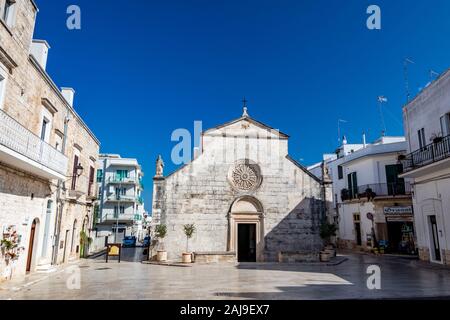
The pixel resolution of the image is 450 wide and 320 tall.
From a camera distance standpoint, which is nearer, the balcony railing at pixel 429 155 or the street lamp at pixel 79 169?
the balcony railing at pixel 429 155

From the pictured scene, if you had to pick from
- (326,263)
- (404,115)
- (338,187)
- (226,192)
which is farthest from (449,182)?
(338,187)

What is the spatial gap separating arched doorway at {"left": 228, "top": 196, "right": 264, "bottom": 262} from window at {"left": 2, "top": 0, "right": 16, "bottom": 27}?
1276 cm

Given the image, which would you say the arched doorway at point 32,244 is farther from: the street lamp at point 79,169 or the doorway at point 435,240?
the doorway at point 435,240

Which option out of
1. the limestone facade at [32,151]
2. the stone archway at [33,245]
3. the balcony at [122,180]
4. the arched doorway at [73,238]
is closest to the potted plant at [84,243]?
the arched doorway at [73,238]

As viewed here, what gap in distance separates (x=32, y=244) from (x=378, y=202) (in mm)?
21099

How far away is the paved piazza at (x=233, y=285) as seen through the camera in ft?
26.8

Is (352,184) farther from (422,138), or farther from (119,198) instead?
(119,198)

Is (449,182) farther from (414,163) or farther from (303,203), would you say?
(303,203)

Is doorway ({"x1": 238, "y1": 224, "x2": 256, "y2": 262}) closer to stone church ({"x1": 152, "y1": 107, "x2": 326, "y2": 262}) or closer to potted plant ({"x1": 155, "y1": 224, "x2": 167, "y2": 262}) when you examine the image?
stone church ({"x1": 152, "y1": 107, "x2": 326, "y2": 262})

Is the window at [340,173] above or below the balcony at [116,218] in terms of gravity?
above

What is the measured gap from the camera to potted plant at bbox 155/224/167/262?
16070mm

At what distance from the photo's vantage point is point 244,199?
58.1ft

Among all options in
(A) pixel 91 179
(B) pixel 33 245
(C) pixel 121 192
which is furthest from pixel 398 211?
(C) pixel 121 192

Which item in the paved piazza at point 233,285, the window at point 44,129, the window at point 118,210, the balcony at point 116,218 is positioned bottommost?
the paved piazza at point 233,285
